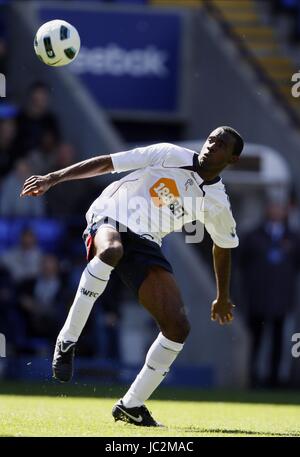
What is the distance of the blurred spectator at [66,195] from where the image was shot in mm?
15469

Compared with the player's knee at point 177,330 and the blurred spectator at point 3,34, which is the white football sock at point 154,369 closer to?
the player's knee at point 177,330

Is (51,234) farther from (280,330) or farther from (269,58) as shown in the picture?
(269,58)

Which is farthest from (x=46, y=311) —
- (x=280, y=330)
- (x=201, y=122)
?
(x=201, y=122)

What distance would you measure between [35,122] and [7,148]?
0.48m

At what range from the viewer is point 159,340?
28.1ft

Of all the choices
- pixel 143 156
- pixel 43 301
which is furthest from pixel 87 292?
pixel 43 301

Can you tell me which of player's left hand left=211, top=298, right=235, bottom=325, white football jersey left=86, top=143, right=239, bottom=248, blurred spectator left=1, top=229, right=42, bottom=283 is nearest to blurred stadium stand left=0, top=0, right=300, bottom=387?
blurred spectator left=1, top=229, right=42, bottom=283

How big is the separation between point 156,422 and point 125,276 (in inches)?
39.8

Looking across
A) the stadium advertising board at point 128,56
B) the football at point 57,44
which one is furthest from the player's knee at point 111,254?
the stadium advertising board at point 128,56

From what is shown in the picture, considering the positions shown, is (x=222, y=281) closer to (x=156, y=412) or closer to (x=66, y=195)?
(x=156, y=412)

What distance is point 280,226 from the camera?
50.1 ft

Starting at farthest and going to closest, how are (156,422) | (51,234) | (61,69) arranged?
(61,69) < (51,234) < (156,422)

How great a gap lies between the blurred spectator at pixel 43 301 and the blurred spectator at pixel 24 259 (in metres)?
0.09
